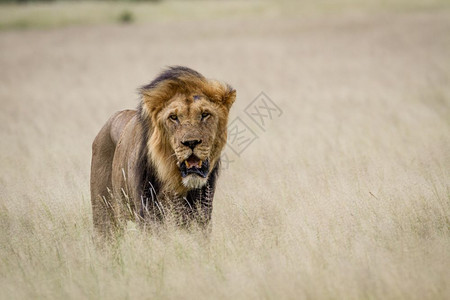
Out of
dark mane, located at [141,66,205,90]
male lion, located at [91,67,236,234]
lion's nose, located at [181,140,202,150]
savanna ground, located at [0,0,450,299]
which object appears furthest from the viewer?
dark mane, located at [141,66,205,90]

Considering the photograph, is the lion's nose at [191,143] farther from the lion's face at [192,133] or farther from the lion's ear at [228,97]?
the lion's ear at [228,97]

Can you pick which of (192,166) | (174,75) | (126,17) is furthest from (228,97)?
(126,17)

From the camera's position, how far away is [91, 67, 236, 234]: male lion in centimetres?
460

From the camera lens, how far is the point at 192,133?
450 cm

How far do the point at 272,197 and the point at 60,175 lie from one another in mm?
2819

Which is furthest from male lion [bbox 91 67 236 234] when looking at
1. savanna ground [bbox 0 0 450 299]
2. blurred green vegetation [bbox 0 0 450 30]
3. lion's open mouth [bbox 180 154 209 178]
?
blurred green vegetation [bbox 0 0 450 30]

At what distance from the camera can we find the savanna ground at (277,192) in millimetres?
4039

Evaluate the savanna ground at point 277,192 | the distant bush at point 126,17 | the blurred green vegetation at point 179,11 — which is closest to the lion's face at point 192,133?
the savanna ground at point 277,192

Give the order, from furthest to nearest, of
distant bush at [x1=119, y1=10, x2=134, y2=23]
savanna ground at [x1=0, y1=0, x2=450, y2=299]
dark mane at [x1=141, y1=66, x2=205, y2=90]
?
1. distant bush at [x1=119, y1=10, x2=134, y2=23]
2. dark mane at [x1=141, y1=66, x2=205, y2=90]
3. savanna ground at [x1=0, y1=0, x2=450, y2=299]

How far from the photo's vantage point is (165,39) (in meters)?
29.0

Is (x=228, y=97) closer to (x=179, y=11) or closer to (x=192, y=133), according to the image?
(x=192, y=133)

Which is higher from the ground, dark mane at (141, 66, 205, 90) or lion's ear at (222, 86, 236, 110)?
dark mane at (141, 66, 205, 90)

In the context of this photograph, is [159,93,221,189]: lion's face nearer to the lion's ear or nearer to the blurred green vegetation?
the lion's ear

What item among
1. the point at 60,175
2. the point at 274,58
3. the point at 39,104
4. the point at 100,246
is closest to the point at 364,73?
the point at 274,58
